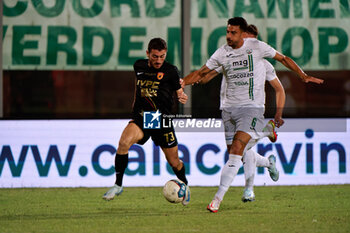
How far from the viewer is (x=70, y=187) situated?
11.3 meters

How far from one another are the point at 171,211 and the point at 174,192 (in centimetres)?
25

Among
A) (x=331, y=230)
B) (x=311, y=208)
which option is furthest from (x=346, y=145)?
(x=331, y=230)

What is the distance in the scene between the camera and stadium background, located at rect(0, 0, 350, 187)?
1144cm

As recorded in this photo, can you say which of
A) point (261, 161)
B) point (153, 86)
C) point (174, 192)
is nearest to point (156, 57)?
point (153, 86)

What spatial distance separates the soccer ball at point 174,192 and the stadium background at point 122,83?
285 centimetres

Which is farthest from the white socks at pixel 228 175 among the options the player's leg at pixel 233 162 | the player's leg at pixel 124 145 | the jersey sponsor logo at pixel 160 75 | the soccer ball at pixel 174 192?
the jersey sponsor logo at pixel 160 75

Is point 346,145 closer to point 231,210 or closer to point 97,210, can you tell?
point 231,210

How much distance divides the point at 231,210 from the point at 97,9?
5024mm

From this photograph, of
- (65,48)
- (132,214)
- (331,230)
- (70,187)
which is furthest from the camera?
(65,48)

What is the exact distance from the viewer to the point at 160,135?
8.84m

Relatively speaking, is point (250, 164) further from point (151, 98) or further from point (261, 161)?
point (151, 98)

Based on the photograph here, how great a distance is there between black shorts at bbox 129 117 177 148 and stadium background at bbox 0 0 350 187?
2645mm

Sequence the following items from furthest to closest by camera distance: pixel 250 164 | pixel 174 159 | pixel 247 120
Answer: pixel 250 164 → pixel 174 159 → pixel 247 120

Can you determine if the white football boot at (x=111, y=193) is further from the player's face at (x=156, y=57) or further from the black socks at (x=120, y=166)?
the player's face at (x=156, y=57)
